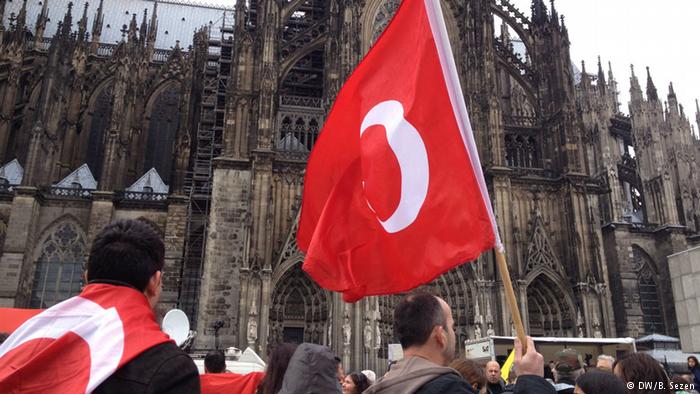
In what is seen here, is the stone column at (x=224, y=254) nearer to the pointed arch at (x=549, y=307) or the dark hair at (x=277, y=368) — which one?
the pointed arch at (x=549, y=307)

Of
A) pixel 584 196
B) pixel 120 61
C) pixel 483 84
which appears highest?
pixel 120 61

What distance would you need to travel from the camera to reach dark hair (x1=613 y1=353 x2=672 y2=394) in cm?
362

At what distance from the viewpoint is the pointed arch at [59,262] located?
2661cm

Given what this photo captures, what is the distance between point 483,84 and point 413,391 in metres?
24.5

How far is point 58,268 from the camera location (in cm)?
2692

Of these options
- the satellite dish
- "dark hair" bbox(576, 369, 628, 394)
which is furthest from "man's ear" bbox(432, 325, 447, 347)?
the satellite dish

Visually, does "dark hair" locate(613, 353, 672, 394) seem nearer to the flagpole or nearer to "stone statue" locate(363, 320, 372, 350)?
the flagpole

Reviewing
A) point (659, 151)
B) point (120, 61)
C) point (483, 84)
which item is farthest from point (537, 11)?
point (120, 61)

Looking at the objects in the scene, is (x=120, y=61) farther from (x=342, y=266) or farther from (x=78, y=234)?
(x=342, y=266)

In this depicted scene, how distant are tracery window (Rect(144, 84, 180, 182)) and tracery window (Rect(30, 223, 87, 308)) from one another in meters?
6.59

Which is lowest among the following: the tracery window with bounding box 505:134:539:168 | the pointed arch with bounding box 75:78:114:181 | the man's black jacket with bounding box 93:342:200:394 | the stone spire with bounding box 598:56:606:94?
the man's black jacket with bounding box 93:342:200:394

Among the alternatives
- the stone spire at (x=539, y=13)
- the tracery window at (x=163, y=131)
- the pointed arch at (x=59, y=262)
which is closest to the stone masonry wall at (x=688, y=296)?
the stone spire at (x=539, y=13)

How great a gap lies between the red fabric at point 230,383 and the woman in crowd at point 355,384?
1.23 m

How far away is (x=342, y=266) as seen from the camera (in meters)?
5.13
